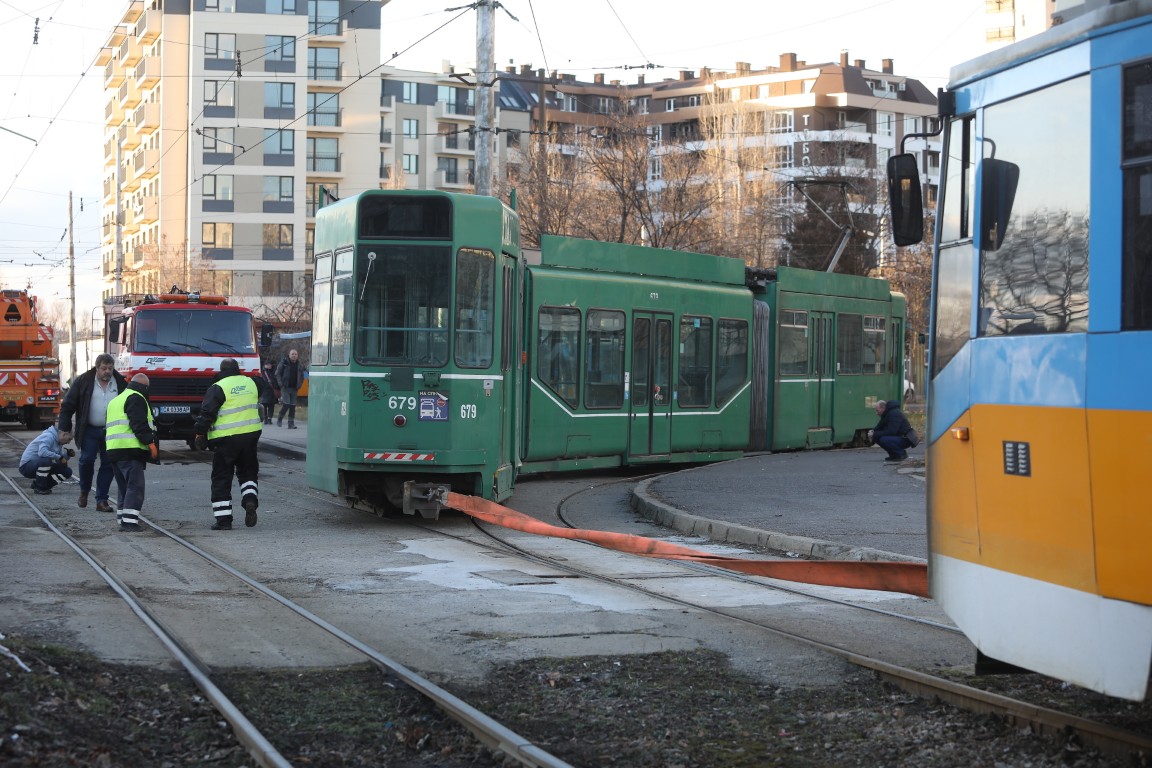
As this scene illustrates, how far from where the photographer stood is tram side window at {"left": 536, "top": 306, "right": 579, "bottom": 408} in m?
18.6

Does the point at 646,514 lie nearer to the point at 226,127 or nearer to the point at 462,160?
the point at 226,127

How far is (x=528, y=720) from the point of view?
6516 millimetres

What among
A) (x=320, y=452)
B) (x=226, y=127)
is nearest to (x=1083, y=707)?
(x=320, y=452)

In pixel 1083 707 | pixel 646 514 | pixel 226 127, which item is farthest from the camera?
pixel 226 127

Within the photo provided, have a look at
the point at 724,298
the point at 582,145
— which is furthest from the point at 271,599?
the point at 582,145

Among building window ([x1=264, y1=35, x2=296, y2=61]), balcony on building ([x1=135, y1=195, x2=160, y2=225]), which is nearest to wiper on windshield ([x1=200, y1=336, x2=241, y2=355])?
building window ([x1=264, y1=35, x2=296, y2=61])

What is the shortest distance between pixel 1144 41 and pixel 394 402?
32.5ft

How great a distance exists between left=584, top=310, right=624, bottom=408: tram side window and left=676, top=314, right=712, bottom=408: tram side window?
1.61 meters

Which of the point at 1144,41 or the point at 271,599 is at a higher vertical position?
the point at 1144,41

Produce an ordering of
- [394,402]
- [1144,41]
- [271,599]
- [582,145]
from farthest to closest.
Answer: [582,145], [394,402], [271,599], [1144,41]

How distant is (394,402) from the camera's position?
1413cm

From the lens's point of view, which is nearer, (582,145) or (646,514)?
(646,514)

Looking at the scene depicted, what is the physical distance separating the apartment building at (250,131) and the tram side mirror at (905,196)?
222 ft

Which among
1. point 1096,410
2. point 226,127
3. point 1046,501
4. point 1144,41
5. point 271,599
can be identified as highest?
point 226,127
